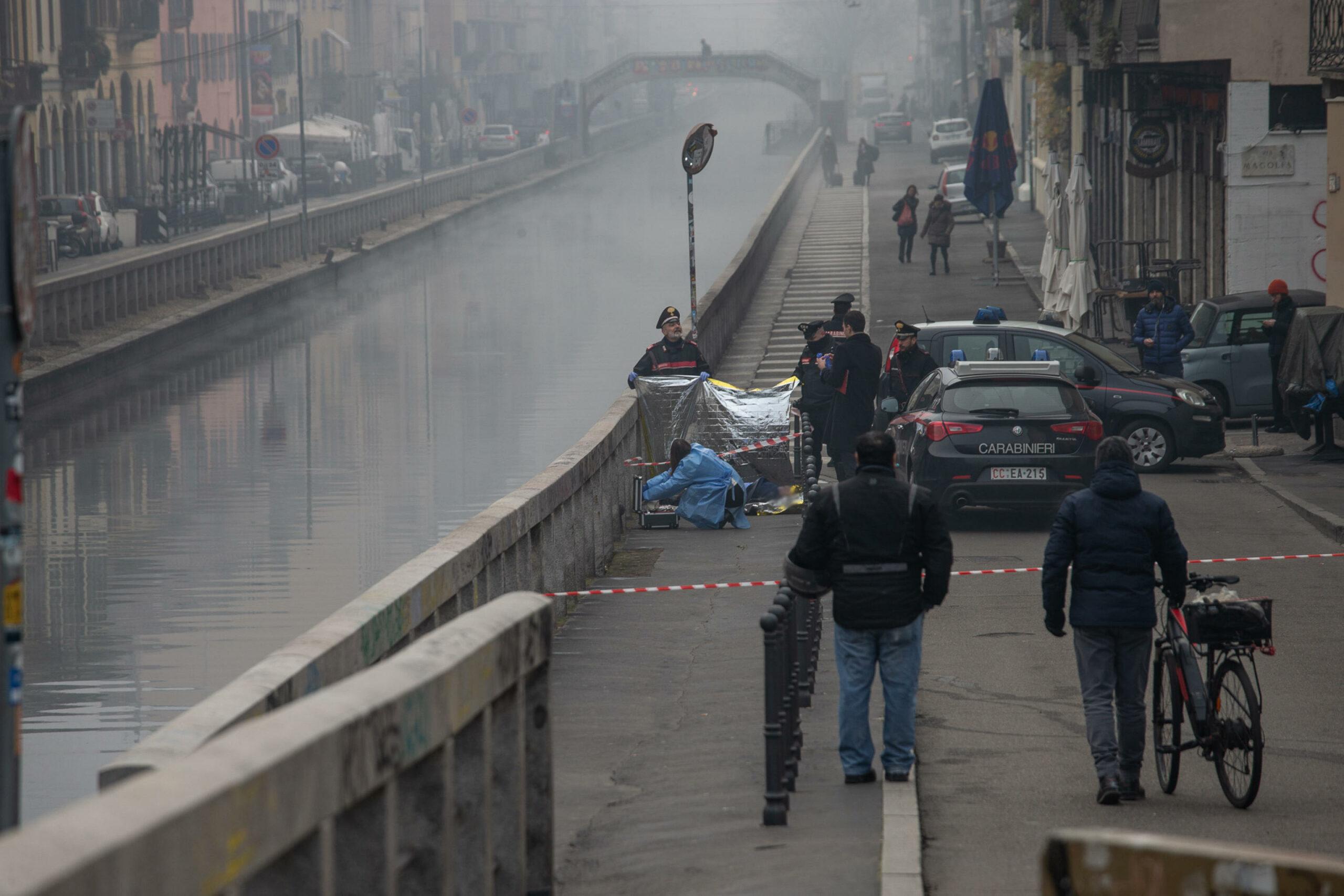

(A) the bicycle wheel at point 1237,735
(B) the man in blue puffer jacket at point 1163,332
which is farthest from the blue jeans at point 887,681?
(B) the man in blue puffer jacket at point 1163,332

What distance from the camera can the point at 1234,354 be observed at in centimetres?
2225

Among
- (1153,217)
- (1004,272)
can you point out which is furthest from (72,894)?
(1004,272)

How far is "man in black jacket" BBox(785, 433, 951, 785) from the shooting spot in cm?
816

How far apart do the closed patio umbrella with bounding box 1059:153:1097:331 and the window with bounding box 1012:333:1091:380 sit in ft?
27.3

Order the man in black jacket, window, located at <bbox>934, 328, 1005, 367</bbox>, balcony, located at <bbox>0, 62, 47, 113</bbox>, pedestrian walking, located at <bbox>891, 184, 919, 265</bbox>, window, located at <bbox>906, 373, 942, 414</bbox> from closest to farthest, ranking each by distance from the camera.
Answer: the man in black jacket < window, located at <bbox>906, 373, 942, 414</bbox> < window, located at <bbox>934, 328, 1005, 367</bbox> < pedestrian walking, located at <bbox>891, 184, 919, 265</bbox> < balcony, located at <bbox>0, 62, 47, 113</bbox>

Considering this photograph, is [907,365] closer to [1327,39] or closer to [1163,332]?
[1163,332]

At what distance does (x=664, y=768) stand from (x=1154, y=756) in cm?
234

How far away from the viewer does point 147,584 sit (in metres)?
21.3

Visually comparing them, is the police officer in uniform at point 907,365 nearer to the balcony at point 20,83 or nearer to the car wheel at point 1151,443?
the car wheel at point 1151,443

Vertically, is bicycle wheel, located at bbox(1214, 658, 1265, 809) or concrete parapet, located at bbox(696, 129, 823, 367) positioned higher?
concrete parapet, located at bbox(696, 129, 823, 367)

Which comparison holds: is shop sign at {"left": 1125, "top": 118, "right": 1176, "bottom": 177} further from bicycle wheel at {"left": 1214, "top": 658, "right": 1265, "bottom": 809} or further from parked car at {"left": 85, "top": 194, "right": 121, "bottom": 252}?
parked car at {"left": 85, "top": 194, "right": 121, "bottom": 252}

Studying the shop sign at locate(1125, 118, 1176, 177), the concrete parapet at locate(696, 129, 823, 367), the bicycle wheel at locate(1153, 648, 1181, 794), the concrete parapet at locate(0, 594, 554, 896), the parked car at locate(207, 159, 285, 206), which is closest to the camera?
the concrete parapet at locate(0, 594, 554, 896)

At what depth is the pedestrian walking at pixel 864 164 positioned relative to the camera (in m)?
69.1

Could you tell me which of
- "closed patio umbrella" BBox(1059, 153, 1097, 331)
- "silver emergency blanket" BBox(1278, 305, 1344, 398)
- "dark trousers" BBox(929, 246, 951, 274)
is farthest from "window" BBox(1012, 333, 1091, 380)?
"dark trousers" BBox(929, 246, 951, 274)
